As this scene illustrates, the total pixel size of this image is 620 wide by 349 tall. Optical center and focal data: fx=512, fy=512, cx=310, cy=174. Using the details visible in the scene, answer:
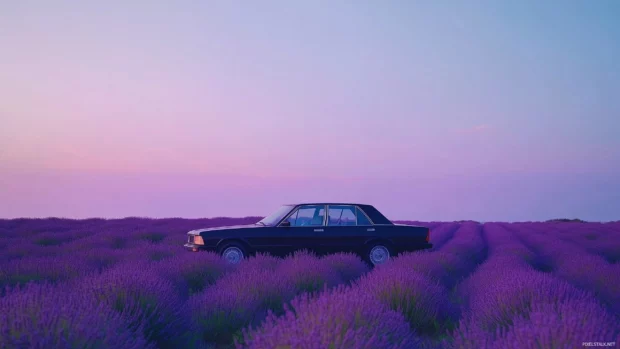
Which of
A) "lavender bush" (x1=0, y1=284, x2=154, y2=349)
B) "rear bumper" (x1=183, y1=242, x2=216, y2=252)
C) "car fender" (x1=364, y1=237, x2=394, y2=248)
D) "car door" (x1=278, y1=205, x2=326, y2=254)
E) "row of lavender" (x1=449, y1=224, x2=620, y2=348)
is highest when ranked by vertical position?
"car door" (x1=278, y1=205, x2=326, y2=254)

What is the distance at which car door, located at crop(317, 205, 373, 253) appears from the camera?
10.3 meters

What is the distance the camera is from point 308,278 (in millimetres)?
6879

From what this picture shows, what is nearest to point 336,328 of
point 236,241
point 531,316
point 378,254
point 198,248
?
point 531,316


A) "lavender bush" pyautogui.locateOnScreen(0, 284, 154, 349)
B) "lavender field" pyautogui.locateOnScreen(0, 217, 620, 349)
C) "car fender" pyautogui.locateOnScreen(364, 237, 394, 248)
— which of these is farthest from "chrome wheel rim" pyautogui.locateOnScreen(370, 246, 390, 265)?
"lavender bush" pyautogui.locateOnScreen(0, 284, 154, 349)

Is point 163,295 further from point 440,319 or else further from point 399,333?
point 440,319

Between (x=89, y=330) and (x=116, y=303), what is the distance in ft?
5.94

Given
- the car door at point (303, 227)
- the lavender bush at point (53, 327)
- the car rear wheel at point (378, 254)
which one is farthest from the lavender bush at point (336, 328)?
the car rear wheel at point (378, 254)

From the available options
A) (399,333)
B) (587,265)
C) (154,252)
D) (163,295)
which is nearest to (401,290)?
(399,333)

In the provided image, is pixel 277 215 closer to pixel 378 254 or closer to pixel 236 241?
pixel 236 241

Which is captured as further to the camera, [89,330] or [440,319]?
[440,319]

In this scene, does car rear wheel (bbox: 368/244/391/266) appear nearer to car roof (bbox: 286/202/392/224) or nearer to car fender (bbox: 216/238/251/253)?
car roof (bbox: 286/202/392/224)

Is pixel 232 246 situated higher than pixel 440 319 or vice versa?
pixel 232 246

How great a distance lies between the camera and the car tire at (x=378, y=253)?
10.3 metres

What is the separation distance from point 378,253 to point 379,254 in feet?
0.09
